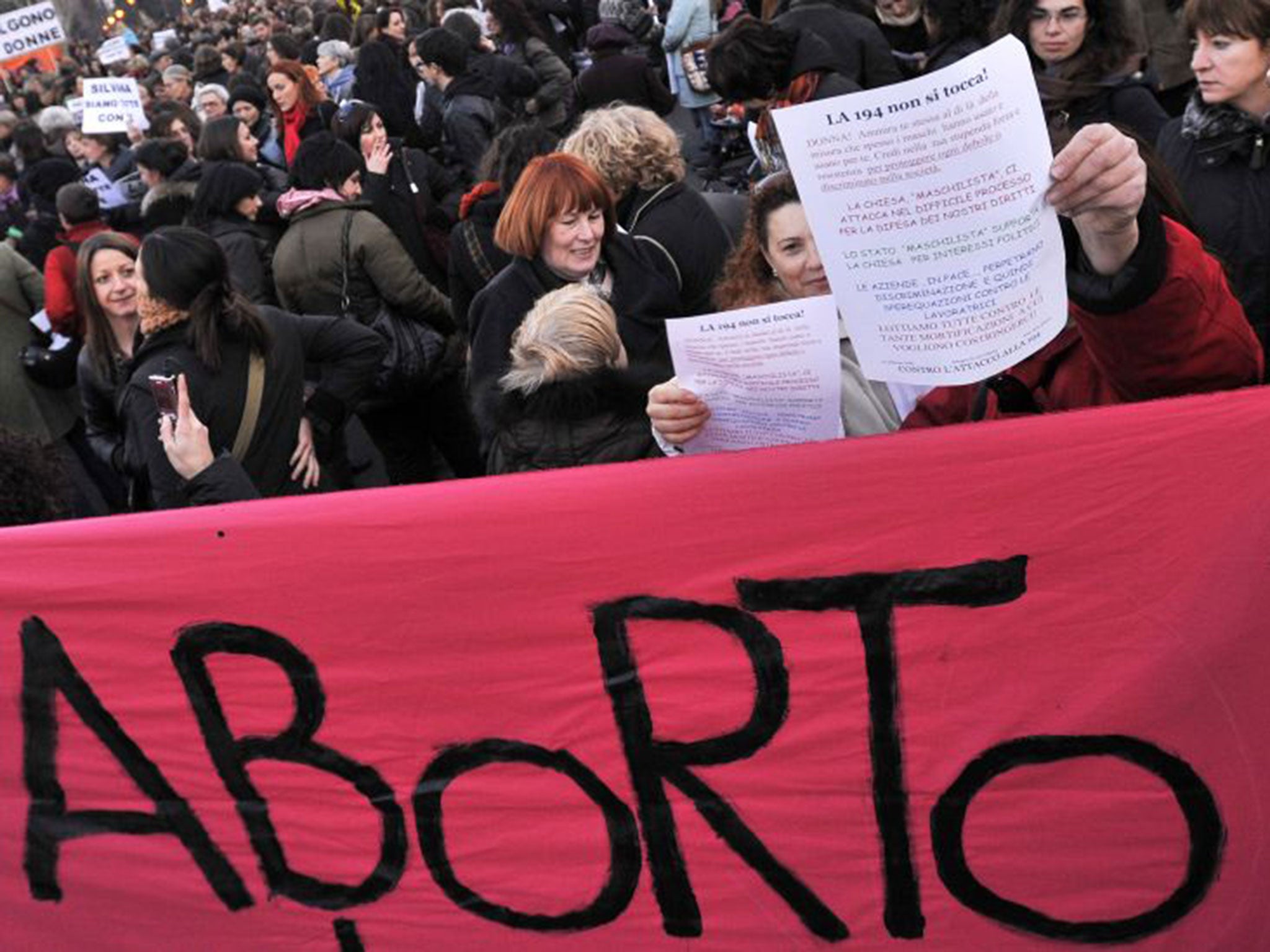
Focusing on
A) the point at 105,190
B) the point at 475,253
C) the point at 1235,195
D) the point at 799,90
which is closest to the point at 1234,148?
the point at 1235,195

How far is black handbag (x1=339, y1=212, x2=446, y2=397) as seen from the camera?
4.89 metres

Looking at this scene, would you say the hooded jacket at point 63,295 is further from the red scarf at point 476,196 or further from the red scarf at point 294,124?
the red scarf at point 294,124

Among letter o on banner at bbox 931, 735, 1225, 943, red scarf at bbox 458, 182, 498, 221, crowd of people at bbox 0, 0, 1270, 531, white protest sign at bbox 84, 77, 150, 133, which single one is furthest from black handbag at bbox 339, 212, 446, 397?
white protest sign at bbox 84, 77, 150, 133

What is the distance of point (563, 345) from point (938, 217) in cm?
120

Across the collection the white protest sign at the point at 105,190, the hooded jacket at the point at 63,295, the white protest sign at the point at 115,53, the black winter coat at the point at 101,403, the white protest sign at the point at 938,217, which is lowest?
the white protest sign at the point at 115,53

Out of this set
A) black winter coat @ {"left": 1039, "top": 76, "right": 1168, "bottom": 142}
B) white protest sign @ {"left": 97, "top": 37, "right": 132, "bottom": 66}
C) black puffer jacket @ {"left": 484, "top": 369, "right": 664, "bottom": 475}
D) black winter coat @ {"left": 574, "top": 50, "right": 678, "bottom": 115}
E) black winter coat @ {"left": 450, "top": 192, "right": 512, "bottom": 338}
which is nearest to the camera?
black puffer jacket @ {"left": 484, "top": 369, "right": 664, "bottom": 475}

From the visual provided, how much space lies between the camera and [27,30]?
50.1 feet

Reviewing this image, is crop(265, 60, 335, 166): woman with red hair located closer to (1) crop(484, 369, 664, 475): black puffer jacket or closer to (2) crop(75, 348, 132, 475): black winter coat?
(2) crop(75, 348, 132, 475): black winter coat

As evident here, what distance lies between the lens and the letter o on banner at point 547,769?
7.89 feet

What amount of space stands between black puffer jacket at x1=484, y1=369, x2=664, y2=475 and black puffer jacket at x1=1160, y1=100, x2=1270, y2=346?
4.15ft

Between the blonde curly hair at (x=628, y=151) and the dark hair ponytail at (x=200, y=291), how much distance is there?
108 cm

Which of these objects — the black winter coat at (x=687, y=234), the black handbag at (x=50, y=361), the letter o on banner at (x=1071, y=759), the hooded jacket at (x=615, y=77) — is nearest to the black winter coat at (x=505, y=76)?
the hooded jacket at (x=615, y=77)

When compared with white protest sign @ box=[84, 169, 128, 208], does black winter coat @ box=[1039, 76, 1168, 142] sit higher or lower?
higher

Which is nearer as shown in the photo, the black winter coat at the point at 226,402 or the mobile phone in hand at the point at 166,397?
the mobile phone in hand at the point at 166,397
